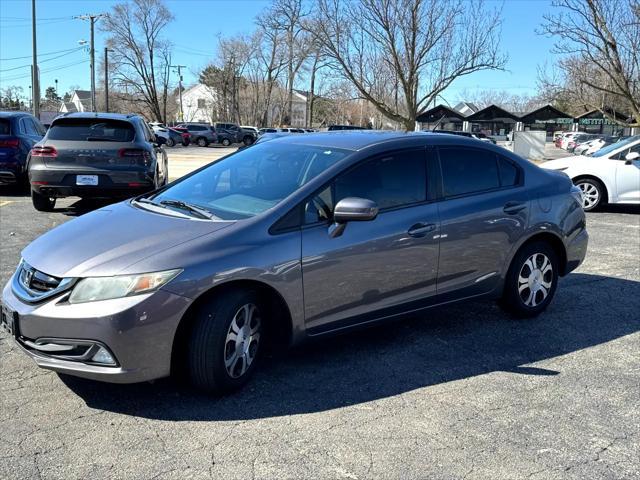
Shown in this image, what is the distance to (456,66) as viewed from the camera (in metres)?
24.4

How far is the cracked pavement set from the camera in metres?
2.91

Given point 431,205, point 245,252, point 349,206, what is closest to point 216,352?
point 245,252

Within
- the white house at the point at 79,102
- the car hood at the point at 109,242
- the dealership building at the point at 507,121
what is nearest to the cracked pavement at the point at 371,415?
the car hood at the point at 109,242

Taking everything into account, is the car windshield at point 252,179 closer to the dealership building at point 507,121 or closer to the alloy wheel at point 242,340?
the alloy wheel at point 242,340

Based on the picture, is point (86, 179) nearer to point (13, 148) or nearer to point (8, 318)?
point (13, 148)

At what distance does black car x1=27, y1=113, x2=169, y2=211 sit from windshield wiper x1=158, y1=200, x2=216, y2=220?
4858mm

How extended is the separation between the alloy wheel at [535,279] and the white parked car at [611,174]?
281 inches

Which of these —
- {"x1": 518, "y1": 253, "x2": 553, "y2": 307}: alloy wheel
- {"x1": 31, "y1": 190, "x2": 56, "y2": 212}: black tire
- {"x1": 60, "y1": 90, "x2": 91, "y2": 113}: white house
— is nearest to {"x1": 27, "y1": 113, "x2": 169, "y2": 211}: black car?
{"x1": 31, "y1": 190, "x2": 56, "y2": 212}: black tire

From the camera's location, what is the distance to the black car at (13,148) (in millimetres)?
11219

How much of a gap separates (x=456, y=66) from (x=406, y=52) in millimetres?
2173

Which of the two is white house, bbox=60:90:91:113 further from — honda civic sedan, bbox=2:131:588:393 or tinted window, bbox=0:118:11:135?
honda civic sedan, bbox=2:131:588:393

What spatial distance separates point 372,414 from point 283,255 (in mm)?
1040

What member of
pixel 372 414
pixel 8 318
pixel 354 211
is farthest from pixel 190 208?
pixel 372 414

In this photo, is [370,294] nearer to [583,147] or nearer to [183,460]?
[183,460]
